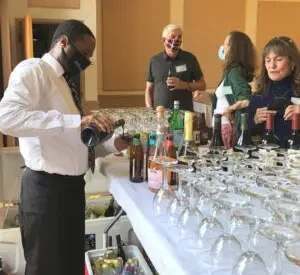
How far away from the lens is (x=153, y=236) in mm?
1123

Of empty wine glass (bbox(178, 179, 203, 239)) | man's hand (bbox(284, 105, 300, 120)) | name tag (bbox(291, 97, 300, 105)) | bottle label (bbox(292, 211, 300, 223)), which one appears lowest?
empty wine glass (bbox(178, 179, 203, 239))

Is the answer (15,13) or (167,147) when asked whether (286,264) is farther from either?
(15,13)

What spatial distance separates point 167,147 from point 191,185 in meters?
0.38

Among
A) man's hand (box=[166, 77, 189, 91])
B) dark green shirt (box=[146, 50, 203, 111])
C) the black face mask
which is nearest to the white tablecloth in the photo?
the black face mask

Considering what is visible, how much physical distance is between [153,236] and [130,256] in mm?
1013

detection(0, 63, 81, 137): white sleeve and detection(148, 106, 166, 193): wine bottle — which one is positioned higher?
detection(0, 63, 81, 137): white sleeve

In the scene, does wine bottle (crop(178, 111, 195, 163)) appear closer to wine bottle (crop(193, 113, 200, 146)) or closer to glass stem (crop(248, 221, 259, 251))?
wine bottle (crop(193, 113, 200, 146))

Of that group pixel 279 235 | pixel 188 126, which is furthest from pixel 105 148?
pixel 279 235

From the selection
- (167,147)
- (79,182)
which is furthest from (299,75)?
(79,182)

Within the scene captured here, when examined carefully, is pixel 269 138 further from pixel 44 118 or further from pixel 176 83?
pixel 176 83

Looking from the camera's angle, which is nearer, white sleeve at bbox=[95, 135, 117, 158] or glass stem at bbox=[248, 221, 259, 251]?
glass stem at bbox=[248, 221, 259, 251]

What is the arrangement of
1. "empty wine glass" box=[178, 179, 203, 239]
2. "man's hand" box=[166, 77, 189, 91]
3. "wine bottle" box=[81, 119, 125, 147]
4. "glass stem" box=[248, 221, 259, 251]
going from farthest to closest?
1. "man's hand" box=[166, 77, 189, 91]
2. "wine bottle" box=[81, 119, 125, 147]
3. "empty wine glass" box=[178, 179, 203, 239]
4. "glass stem" box=[248, 221, 259, 251]

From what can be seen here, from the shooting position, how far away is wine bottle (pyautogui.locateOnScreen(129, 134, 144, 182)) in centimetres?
166

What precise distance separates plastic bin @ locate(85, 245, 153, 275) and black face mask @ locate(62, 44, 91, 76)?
88cm
